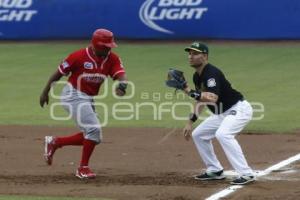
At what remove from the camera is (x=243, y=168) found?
33.7 ft

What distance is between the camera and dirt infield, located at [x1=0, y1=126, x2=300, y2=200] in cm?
1002

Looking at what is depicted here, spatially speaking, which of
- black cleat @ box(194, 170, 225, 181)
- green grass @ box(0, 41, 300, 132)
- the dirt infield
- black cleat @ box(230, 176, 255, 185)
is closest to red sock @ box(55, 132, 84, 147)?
the dirt infield

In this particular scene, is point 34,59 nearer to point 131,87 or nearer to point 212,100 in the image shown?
point 131,87

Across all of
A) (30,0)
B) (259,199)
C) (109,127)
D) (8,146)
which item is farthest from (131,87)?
(259,199)

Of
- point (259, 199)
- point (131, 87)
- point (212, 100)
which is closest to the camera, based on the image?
point (259, 199)

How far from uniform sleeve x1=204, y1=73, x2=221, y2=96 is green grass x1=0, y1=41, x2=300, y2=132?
4699mm

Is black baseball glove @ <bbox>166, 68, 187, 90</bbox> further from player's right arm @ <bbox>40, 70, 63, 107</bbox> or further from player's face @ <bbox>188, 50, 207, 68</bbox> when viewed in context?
player's right arm @ <bbox>40, 70, 63, 107</bbox>

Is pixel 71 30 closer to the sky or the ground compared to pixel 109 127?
closer to the sky

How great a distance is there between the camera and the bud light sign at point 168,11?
25953 mm

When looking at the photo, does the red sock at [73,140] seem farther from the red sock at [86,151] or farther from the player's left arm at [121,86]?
the player's left arm at [121,86]

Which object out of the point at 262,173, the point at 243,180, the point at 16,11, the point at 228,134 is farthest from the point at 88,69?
the point at 16,11

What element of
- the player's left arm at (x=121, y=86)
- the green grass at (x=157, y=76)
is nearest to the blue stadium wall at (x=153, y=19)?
the green grass at (x=157, y=76)

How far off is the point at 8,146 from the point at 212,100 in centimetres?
459

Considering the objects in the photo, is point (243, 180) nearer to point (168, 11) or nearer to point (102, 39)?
point (102, 39)
